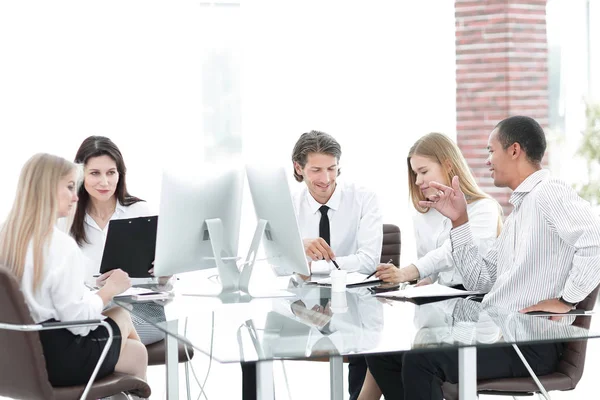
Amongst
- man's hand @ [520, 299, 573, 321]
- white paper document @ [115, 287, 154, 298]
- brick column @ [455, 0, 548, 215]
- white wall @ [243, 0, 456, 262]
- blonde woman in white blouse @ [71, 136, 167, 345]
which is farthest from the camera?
brick column @ [455, 0, 548, 215]

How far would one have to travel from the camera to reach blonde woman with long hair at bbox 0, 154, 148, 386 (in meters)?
2.56

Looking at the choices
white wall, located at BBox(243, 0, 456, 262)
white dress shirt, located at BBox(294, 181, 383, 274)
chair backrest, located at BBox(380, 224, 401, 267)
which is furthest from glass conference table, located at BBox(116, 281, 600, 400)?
white wall, located at BBox(243, 0, 456, 262)

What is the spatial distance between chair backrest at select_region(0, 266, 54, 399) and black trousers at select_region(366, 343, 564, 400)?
3.74 ft

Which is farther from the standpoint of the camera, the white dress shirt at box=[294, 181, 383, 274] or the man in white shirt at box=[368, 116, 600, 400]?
the white dress shirt at box=[294, 181, 383, 274]

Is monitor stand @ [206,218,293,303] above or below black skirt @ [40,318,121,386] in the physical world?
above

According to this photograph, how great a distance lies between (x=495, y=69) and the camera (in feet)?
20.9

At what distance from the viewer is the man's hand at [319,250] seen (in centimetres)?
336

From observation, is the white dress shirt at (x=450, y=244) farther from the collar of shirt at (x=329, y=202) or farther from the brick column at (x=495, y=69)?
the brick column at (x=495, y=69)

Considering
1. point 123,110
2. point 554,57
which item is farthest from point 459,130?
point 123,110

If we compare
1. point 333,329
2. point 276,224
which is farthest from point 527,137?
point 333,329

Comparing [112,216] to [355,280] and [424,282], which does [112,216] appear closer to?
[355,280]

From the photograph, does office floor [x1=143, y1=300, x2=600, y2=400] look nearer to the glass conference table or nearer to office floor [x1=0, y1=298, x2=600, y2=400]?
office floor [x1=0, y1=298, x2=600, y2=400]

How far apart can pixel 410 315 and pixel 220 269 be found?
83cm

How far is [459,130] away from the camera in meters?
6.48
